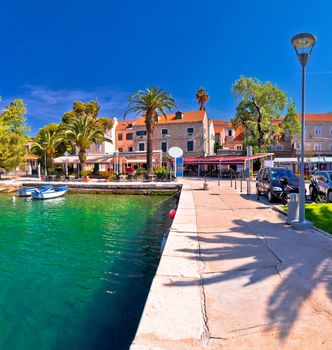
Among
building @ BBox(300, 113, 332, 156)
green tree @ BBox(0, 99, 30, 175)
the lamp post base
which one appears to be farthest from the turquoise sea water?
building @ BBox(300, 113, 332, 156)

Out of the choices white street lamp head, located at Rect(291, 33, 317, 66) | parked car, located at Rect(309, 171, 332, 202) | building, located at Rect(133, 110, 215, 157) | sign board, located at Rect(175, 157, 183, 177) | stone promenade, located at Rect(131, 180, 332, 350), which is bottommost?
stone promenade, located at Rect(131, 180, 332, 350)

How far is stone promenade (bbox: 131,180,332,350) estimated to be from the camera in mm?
2729

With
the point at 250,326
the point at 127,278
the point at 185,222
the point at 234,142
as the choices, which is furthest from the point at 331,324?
the point at 234,142

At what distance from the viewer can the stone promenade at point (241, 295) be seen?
2.73 metres

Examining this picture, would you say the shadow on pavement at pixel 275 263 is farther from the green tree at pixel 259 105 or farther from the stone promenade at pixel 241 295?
the green tree at pixel 259 105

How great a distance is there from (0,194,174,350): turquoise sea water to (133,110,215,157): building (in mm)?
38718

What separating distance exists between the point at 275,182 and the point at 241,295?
11.7 meters

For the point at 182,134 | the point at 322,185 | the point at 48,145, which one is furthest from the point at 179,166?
the point at 48,145

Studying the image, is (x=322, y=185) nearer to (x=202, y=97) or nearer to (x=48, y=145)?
(x=48, y=145)

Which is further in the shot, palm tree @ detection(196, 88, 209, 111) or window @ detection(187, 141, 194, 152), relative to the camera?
palm tree @ detection(196, 88, 209, 111)

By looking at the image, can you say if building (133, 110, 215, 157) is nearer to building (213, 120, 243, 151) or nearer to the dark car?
building (213, 120, 243, 151)

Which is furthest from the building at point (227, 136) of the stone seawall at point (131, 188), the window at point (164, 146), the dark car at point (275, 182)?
the dark car at point (275, 182)

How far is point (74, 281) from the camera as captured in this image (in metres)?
6.75

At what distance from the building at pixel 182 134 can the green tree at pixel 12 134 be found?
20551mm
